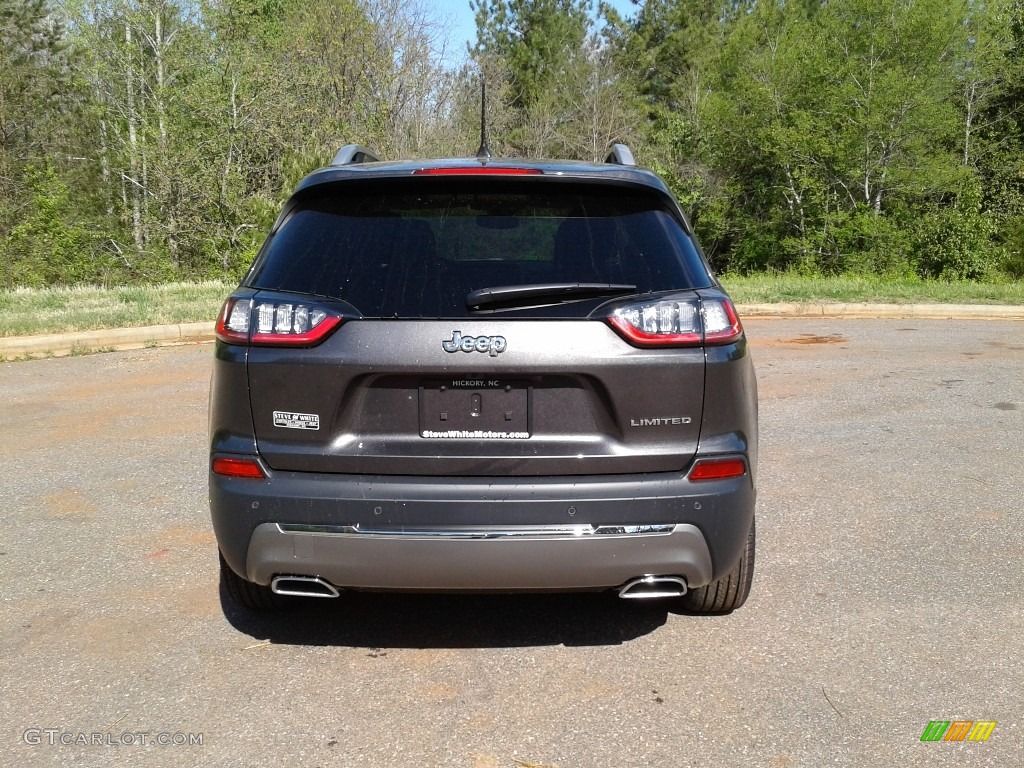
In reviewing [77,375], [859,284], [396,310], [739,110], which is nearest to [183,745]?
[396,310]

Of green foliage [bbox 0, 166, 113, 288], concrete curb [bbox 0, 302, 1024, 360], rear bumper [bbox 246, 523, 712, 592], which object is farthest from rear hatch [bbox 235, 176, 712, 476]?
green foliage [bbox 0, 166, 113, 288]

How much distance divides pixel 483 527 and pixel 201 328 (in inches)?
354

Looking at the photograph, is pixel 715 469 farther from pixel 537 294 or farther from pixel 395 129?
pixel 395 129

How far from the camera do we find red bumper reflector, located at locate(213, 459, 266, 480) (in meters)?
3.11

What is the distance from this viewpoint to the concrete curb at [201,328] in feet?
33.9

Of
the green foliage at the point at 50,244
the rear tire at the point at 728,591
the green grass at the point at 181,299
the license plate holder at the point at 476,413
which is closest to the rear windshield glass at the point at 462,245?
the license plate holder at the point at 476,413

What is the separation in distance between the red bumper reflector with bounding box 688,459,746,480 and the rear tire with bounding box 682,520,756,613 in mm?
431

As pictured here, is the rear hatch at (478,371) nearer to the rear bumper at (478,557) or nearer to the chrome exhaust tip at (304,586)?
the rear bumper at (478,557)

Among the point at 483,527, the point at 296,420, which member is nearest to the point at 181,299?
the point at 296,420

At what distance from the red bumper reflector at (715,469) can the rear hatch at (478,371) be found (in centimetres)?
4

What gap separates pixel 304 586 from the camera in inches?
126

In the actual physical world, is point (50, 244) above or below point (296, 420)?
below

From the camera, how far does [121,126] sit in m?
24.8

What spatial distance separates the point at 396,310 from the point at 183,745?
1.45m
